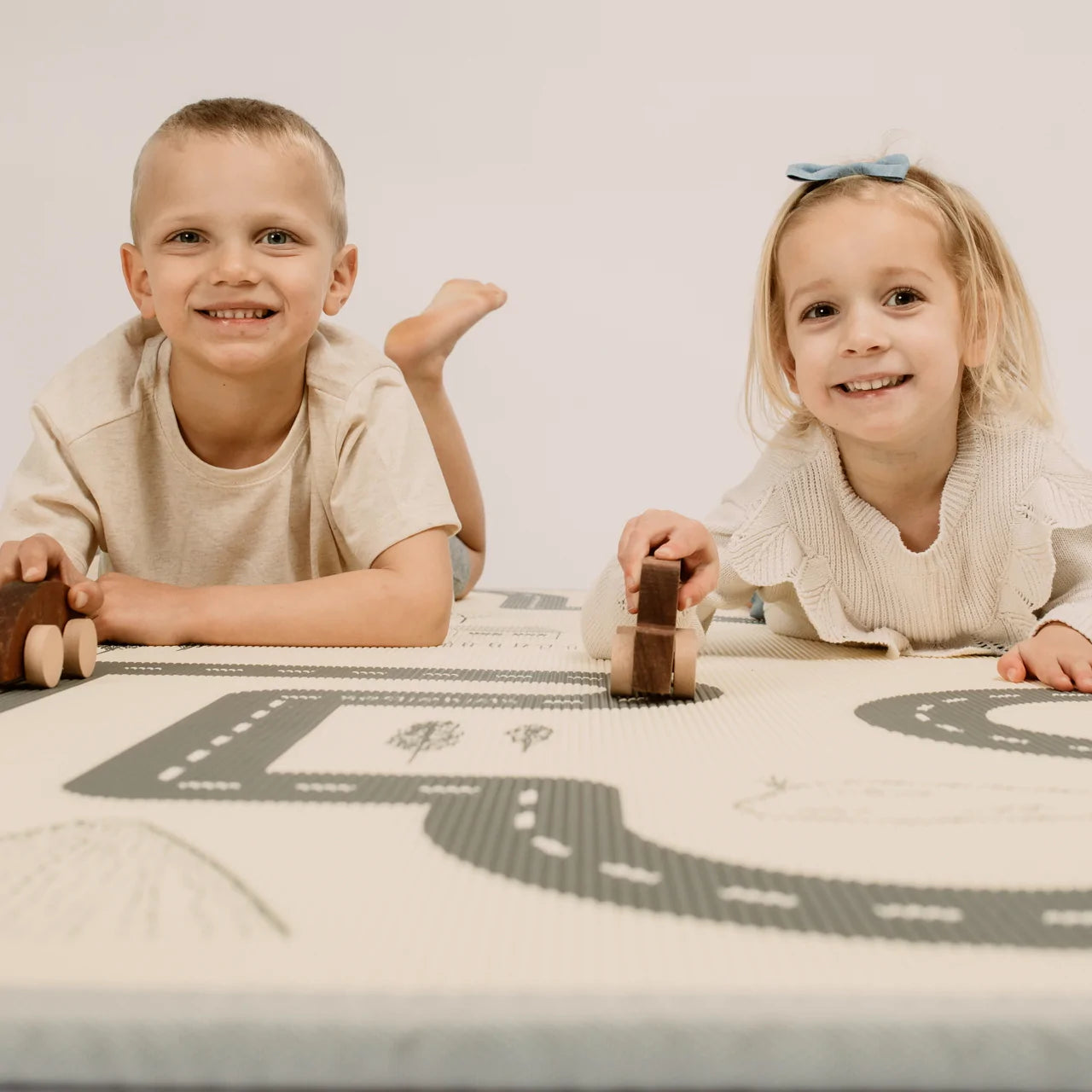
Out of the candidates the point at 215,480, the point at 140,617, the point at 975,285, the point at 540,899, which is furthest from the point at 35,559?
the point at 975,285

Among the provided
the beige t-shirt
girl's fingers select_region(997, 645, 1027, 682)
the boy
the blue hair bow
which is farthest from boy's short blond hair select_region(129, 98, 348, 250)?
girl's fingers select_region(997, 645, 1027, 682)

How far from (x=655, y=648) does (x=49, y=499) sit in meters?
0.55

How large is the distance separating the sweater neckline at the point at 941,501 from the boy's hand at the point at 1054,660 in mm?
149

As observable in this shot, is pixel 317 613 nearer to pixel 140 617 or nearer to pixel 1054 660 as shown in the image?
pixel 140 617

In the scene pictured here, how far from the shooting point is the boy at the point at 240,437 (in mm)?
903

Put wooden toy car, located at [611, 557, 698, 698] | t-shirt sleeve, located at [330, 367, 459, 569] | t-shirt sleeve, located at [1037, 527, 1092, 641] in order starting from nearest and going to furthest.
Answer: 1. wooden toy car, located at [611, 557, 698, 698]
2. t-shirt sleeve, located at [1037, 527, 1092, 641]
3. t-shirt sleeve, located at [330, 367, 459, 569]

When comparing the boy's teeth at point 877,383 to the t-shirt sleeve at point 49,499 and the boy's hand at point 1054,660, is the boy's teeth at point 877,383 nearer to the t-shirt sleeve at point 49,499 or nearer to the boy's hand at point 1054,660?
the boy's hand at point 1054,660

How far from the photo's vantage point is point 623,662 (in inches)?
26.2

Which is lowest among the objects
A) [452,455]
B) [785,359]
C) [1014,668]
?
[1014,668]

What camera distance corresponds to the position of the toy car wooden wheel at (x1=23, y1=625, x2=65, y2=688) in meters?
0.67

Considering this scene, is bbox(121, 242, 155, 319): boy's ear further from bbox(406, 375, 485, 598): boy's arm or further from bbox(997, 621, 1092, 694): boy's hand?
bbox(997, 621, 1092, 694): boy's hand

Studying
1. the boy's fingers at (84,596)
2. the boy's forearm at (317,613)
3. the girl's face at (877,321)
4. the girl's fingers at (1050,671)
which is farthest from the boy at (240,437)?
the girl's fingers at (1050,671)

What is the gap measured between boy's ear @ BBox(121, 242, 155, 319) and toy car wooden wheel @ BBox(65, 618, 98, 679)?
37 centimetres

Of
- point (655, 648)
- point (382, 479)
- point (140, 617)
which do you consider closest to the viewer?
point (655, 648)
